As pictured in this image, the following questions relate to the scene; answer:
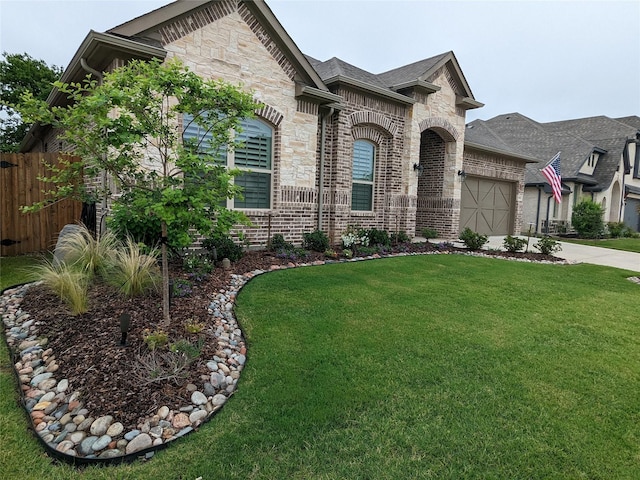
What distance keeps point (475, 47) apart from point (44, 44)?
23260 mm

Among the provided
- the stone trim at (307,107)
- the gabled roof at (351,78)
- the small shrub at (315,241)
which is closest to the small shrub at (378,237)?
the small shrub at (315,241)

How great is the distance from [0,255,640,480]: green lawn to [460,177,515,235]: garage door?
385 inches

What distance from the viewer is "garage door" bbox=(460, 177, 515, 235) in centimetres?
1507

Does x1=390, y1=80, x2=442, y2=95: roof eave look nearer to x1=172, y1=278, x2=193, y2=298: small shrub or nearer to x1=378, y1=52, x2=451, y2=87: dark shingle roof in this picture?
x1=378, y1=52, x2=451, y2=87: dark shingle roof

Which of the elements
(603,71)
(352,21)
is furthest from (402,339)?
(603,71)

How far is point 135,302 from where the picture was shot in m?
4.27

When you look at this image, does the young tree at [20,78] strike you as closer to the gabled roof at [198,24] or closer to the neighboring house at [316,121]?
the neighboring house at [316,121]

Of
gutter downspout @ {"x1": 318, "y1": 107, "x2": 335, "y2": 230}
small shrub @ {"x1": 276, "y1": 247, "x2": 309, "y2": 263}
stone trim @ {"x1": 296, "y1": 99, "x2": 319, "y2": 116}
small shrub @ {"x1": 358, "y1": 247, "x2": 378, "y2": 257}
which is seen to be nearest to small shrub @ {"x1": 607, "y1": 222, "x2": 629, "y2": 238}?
small shrub @ {"x1": 358, "y1": 247, "x2": 378, "y2": 257}

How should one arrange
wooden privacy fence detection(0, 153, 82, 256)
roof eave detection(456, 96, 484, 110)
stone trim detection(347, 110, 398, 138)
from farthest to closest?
roof eave detection(456, 96, 484, 110)
stone trim detection(347, 110, 398, 138)
wooden privacy fence detection(0, 153, 82, 256)

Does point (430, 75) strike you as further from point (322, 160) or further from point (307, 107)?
point (322, 160)

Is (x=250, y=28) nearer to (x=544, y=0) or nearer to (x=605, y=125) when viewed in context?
(x=544, y=0)

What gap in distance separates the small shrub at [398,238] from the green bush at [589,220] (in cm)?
1269

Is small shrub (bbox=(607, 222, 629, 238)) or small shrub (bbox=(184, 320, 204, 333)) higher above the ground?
small shrub (bbox=(607, 222, 629, 238))

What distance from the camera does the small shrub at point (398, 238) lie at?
Result: 10.9 m
